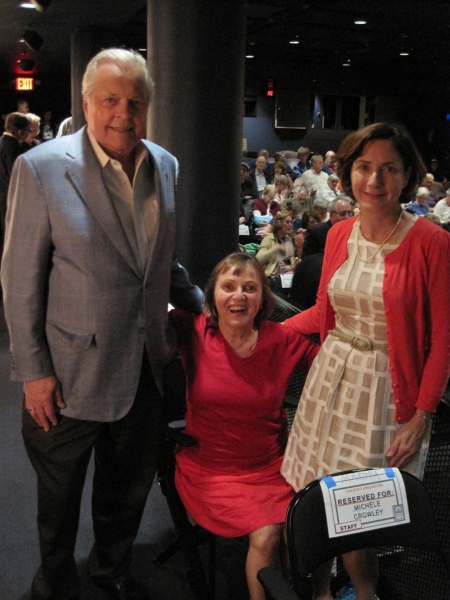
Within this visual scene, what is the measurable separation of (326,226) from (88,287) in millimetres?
2955

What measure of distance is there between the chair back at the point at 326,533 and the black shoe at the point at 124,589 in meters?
0.85

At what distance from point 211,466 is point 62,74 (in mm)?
18295

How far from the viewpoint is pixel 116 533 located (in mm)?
2164

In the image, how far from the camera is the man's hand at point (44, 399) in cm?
→ 179

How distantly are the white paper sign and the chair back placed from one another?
0.02 m

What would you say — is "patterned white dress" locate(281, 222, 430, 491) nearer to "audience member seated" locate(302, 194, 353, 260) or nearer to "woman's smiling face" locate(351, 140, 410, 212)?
"woman's smiling face" locate(351, 140, 410, 212)

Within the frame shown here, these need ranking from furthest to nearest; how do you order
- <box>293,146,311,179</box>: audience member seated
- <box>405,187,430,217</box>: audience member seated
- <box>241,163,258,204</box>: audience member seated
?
<box>293,146,311,179</box>: audience member seated
<box>241,163,258,204</box>: audience member seated
<box>405,187,430,217</box>: audience member seated

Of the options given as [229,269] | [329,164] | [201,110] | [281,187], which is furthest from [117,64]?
[329,164]

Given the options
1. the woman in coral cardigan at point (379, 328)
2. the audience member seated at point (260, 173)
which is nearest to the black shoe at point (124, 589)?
the woman in coral cardigan at point (379, 328)

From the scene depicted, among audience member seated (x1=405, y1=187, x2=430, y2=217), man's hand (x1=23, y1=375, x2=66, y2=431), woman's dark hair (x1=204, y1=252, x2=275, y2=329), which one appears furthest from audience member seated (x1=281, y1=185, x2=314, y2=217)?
man's hand (x1=23, y1=375, x2=66, y2=431)

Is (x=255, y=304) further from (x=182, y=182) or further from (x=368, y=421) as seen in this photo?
(x=182, y=182)

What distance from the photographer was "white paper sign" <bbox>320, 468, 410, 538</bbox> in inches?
60.4

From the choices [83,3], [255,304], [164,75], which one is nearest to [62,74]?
[83,3]

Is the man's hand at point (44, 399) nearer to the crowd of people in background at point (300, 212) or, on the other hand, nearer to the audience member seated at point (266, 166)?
the crowd of people in background at point (300, 212)
